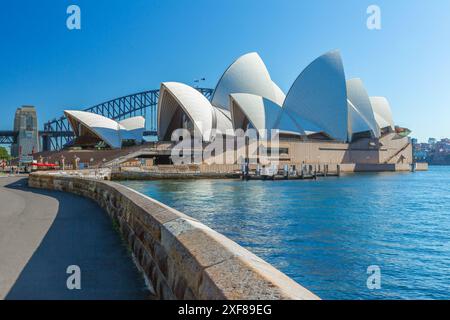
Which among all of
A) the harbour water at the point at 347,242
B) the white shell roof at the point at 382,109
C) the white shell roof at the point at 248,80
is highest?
the white shell roof at the point at 248,80

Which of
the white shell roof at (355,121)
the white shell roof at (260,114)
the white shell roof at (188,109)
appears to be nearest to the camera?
the white shell roof at (188,109)

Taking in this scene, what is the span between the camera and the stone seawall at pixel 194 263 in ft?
7.63

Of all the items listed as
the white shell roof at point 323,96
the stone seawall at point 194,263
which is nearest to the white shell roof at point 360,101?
the white shell roof at point 323,96

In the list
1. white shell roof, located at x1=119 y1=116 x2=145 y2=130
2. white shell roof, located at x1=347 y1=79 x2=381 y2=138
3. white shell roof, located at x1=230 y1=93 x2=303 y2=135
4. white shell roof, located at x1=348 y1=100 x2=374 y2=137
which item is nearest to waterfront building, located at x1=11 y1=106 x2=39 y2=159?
white shell roof, located at x1=119 y1=116 x2=145 y2=130

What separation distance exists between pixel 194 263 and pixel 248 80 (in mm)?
78534

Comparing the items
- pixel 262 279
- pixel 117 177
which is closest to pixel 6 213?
pixel 262 279

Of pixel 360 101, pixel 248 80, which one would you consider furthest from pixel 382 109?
pixel 248 80

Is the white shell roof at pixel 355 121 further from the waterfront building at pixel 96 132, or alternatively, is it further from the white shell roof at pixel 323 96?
the waterfront building at pixel 96 132

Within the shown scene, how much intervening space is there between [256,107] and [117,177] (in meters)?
32.9

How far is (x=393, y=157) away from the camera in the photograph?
290 feet

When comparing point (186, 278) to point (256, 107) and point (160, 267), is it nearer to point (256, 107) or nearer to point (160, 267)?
point (160, 267)

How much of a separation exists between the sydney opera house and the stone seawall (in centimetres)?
6152

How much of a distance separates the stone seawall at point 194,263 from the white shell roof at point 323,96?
69.9 meters

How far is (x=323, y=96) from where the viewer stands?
72.8 meters
